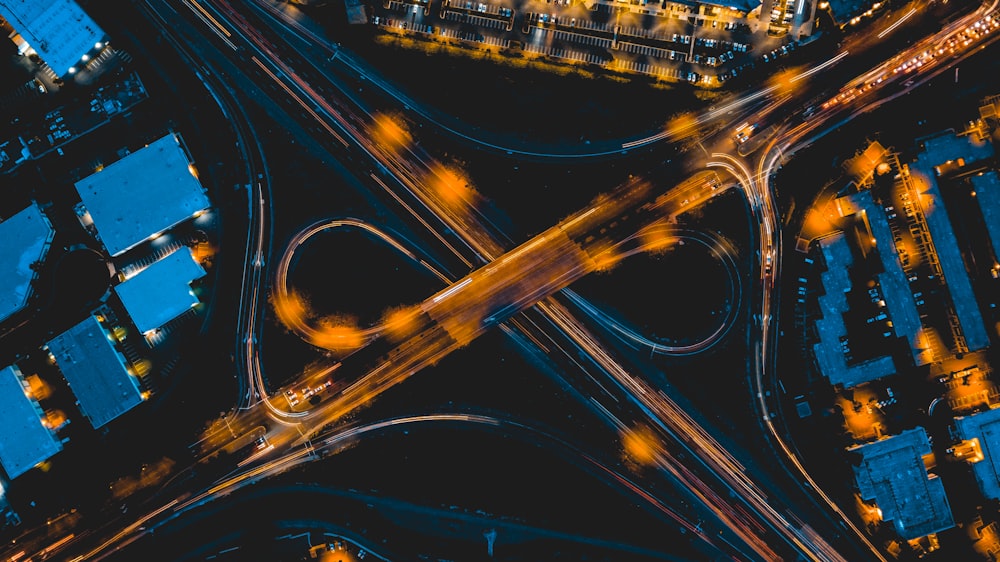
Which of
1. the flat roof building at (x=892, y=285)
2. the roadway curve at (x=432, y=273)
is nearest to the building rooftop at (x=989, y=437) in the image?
the flat roof building at (x=892, y=285)

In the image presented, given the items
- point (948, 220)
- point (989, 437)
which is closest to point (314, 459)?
point (989, 437)

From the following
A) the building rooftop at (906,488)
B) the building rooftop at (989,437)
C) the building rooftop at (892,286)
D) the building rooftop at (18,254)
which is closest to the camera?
the building rooftop at (906,488)

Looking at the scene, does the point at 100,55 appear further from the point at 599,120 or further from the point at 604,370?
the point at 604,370

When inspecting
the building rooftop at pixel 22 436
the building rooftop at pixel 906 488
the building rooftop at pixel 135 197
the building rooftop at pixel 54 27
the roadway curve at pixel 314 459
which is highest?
the building rooftop at pixel 54 27

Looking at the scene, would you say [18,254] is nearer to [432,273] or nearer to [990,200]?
[432,273]

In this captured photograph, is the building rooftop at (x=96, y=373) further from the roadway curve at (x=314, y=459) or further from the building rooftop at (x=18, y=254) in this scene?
the roadway curve at (x=314, y=459)

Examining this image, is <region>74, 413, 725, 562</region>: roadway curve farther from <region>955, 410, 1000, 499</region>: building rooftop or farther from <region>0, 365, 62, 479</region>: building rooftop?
<region>955, 410, 1000, 499</region>: building rooftop

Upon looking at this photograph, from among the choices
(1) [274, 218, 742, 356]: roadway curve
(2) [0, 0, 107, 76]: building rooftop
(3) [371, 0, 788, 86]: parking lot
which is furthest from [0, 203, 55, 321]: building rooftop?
(3) [371, 0, 788, 86]: parking lot
